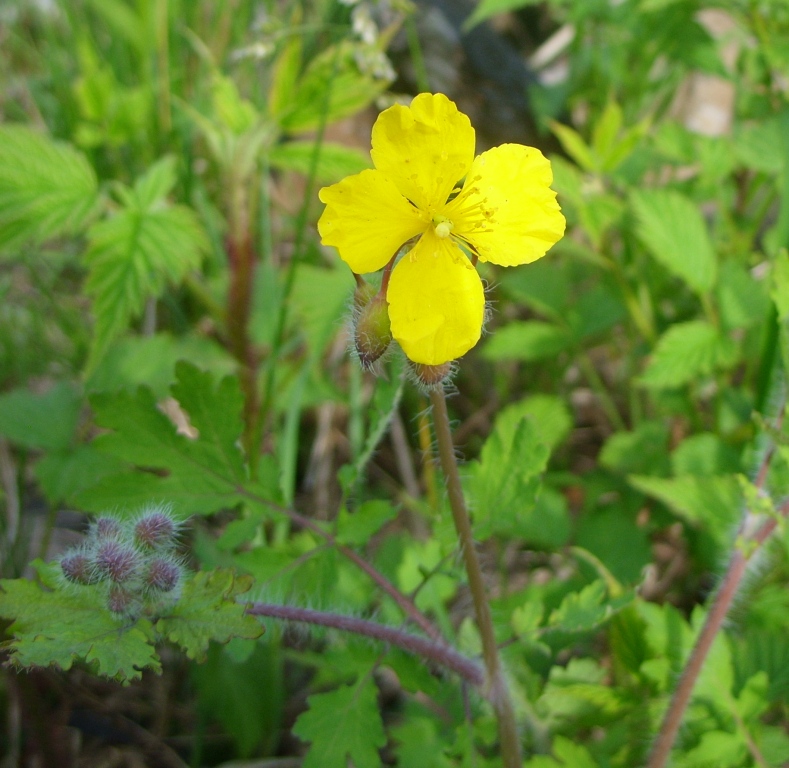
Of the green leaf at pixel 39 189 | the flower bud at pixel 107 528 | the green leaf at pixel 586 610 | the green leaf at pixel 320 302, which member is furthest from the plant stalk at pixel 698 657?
the green leaf at pixel 39 189

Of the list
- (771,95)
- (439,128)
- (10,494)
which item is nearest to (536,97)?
(771,95)

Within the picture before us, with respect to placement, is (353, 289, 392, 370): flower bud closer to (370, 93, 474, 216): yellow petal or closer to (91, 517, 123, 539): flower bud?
(370, 93, 474, 216): yellow petal

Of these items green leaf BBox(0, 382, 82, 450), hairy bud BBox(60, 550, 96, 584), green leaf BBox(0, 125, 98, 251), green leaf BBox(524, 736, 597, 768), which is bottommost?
green leaf BBox(524, 736, 597, 768)

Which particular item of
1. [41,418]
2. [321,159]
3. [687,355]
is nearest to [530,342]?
[687,355]

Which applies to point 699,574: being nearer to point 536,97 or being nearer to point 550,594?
point 550,594

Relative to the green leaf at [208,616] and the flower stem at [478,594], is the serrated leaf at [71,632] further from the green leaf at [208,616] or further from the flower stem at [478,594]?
the flower stem at [478,594]

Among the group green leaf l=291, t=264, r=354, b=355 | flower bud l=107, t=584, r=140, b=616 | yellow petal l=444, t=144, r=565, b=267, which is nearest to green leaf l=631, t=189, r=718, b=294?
green leaf l=291, t=264, r=354, b=355
